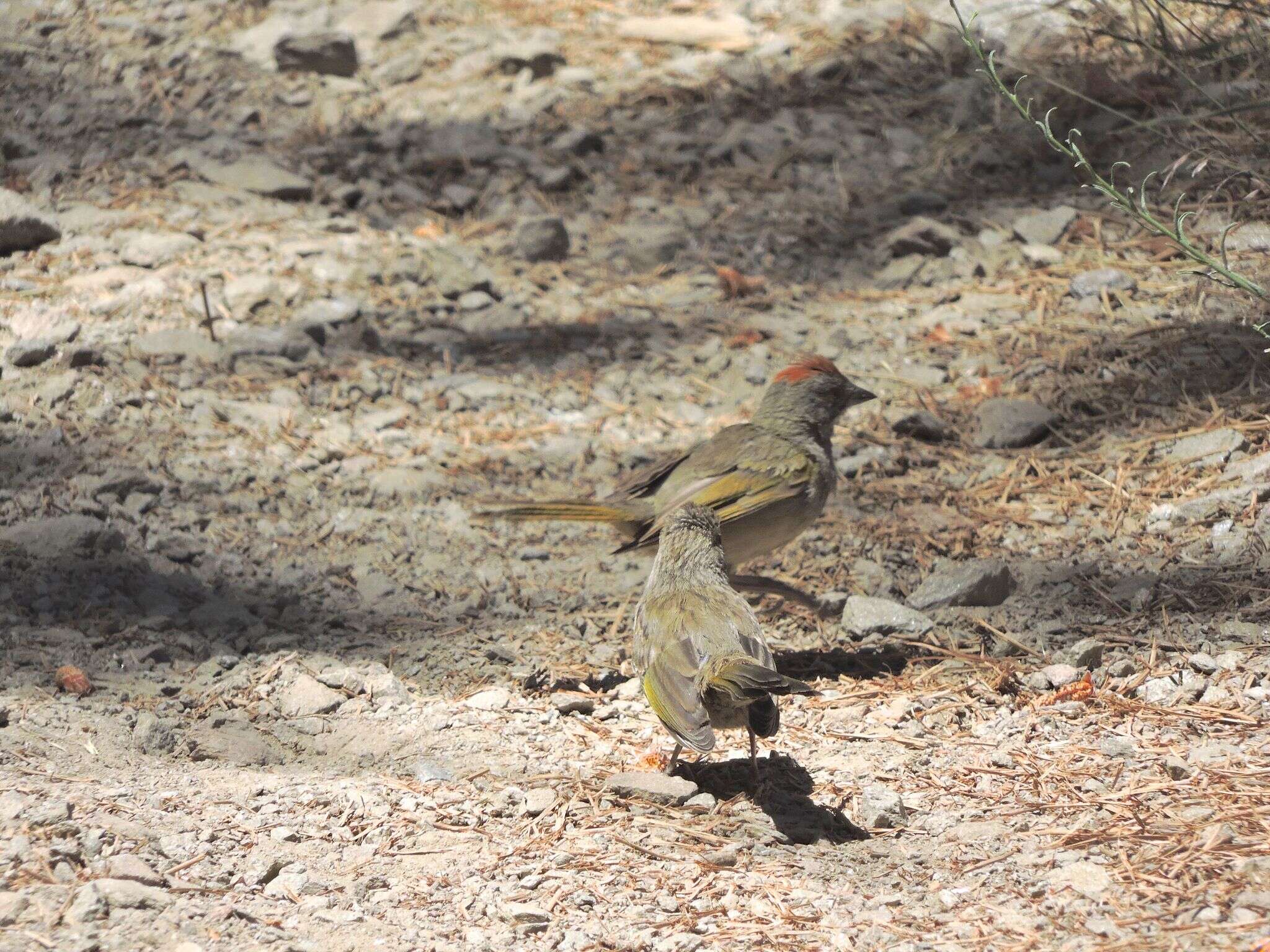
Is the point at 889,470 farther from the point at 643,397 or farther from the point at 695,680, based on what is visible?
the point at 695,680

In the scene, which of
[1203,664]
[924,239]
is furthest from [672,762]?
[924,239]

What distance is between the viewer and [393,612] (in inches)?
209

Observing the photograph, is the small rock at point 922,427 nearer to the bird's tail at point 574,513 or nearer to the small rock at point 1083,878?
the bird's tail at point 574,513

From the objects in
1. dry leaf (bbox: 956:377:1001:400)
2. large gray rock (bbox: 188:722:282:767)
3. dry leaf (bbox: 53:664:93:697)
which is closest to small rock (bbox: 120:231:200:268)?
dry leaf (bbox: 53:664:93:697)

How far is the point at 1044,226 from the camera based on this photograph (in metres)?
7.66

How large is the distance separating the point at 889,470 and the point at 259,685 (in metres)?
3.12

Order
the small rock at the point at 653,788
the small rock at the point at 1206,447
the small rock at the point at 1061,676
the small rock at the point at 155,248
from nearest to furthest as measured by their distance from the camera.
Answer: the small rock at the point at 653,788, the small rock at the point at 1061,676, the small rock at the point at 1206,447, the small rock at the point at 155,248

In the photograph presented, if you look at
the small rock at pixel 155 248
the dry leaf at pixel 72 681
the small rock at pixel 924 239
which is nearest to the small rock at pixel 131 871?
the dry leaf at pixel 72 681

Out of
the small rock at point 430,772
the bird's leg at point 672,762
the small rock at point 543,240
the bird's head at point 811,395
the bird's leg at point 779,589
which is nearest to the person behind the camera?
the small rock at point 430,772

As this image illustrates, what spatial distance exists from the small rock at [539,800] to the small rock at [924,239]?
4762 millimetres

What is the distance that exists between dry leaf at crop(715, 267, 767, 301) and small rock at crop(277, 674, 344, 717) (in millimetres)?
3944

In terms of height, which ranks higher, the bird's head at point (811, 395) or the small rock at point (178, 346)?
the bird's head at point (811, 395)

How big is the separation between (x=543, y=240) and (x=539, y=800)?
15.2 ft

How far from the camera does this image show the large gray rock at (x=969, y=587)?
5031mm
